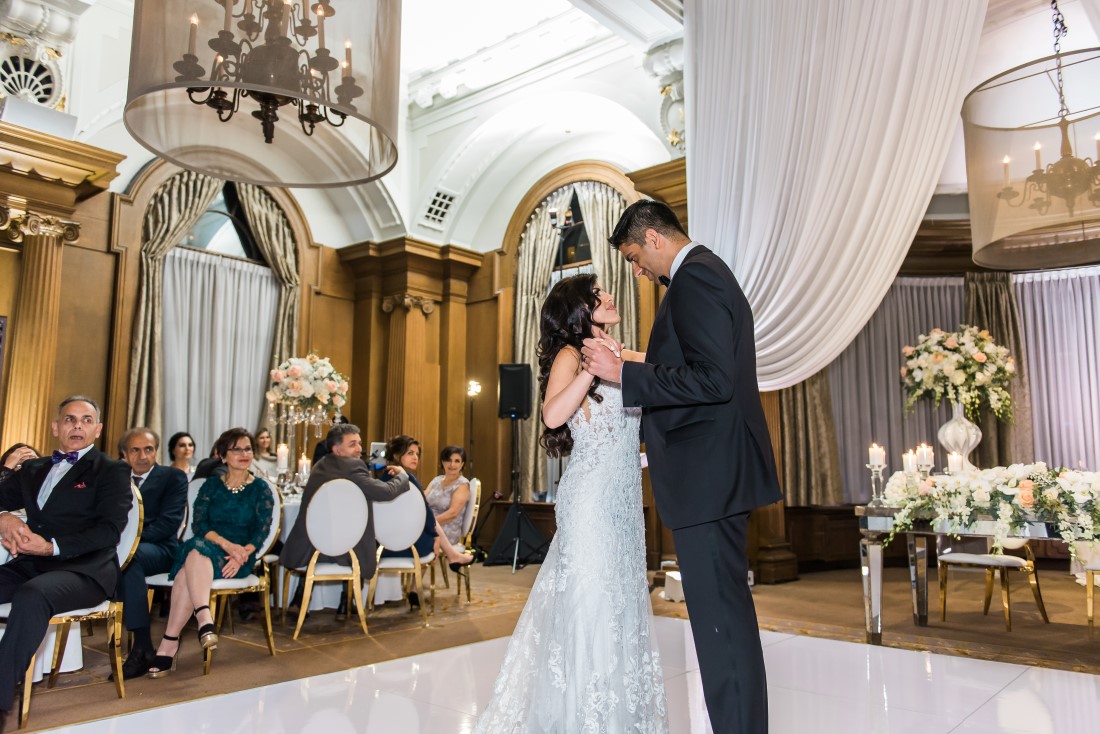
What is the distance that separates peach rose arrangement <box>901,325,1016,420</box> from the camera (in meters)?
6.41

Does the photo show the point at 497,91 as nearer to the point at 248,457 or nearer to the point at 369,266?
the point at 369,266

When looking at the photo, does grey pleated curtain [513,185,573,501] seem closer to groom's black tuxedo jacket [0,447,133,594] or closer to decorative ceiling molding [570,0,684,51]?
decorative ceiling molding [570,0,684,51]

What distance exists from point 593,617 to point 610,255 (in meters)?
6.86

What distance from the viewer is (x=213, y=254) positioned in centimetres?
888

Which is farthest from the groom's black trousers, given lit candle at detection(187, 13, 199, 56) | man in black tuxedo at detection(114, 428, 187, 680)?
man in black tuxedo at detection(114, 428, 187, 680)

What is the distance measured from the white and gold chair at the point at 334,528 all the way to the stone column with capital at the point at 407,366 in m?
4.76

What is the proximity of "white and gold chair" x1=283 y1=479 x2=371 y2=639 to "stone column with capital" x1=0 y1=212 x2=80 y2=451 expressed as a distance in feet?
10.0

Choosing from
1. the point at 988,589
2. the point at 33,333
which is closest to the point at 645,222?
the point at 988,589

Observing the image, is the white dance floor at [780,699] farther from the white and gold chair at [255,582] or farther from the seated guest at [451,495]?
the seated guest at [451,495]

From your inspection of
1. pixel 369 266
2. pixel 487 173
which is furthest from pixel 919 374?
pixel 369 266

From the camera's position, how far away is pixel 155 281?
8.18 metres

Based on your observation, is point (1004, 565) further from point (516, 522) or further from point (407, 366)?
point (407, 366)

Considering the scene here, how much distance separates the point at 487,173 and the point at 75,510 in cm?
715

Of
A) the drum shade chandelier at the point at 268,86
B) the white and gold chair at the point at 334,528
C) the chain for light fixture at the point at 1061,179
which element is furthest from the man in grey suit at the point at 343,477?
the chain for light fixture at the point at 1061,179
